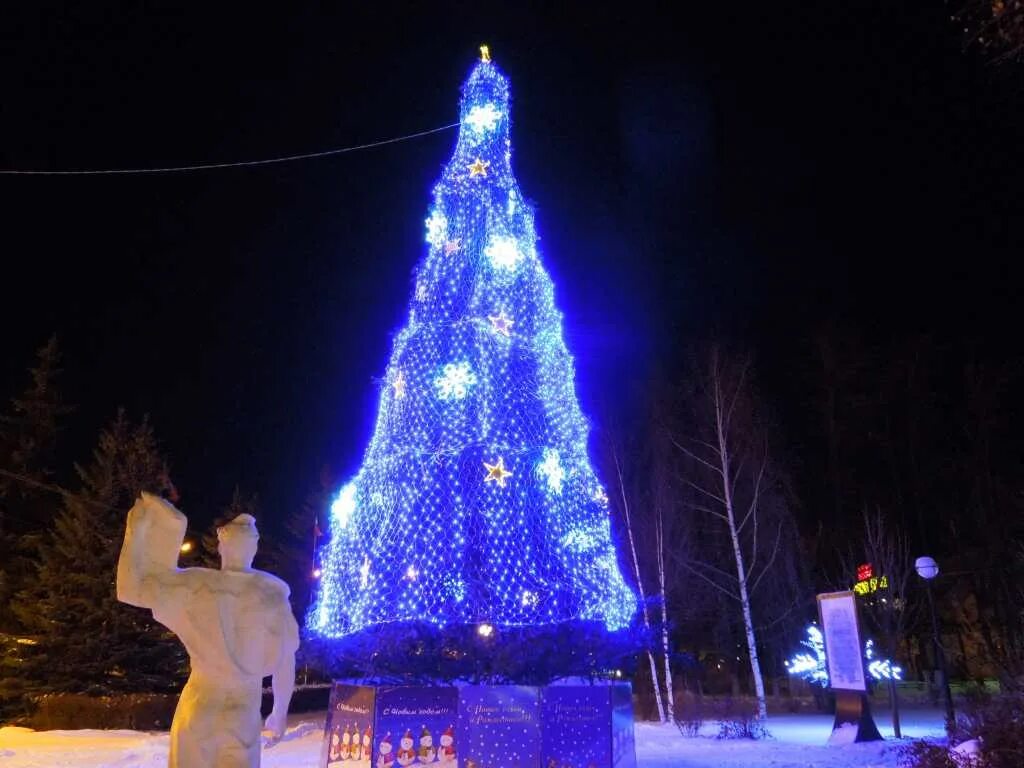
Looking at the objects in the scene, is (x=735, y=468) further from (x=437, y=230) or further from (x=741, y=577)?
(x=437, y=230)

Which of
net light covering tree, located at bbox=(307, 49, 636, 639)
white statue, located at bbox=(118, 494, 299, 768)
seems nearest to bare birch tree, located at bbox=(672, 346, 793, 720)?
net light covering tree, located at bbox=(307, 49, 636, 639)

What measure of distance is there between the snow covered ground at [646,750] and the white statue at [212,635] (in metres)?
7.36

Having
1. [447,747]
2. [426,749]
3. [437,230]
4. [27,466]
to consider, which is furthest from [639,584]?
[27,466]

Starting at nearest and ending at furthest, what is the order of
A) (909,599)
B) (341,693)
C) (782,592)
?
(341,693)
(782,592)
(909,599)

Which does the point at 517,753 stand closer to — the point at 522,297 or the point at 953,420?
the point at 522,297

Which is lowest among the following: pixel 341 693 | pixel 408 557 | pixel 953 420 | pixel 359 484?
pixel 341 693

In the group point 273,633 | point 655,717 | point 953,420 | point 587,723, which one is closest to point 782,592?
point 655,717

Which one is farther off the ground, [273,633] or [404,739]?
[273,633]

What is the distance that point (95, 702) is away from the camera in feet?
50.7

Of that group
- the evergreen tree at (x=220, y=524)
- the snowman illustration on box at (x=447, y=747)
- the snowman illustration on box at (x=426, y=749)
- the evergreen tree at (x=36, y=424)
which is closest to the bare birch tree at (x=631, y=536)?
the snowman illustration on box at (x=447, y=747)

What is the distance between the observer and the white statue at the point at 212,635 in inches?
138

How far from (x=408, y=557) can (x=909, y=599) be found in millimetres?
20163

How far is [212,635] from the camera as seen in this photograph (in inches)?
142

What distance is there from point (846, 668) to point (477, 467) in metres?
7.54
